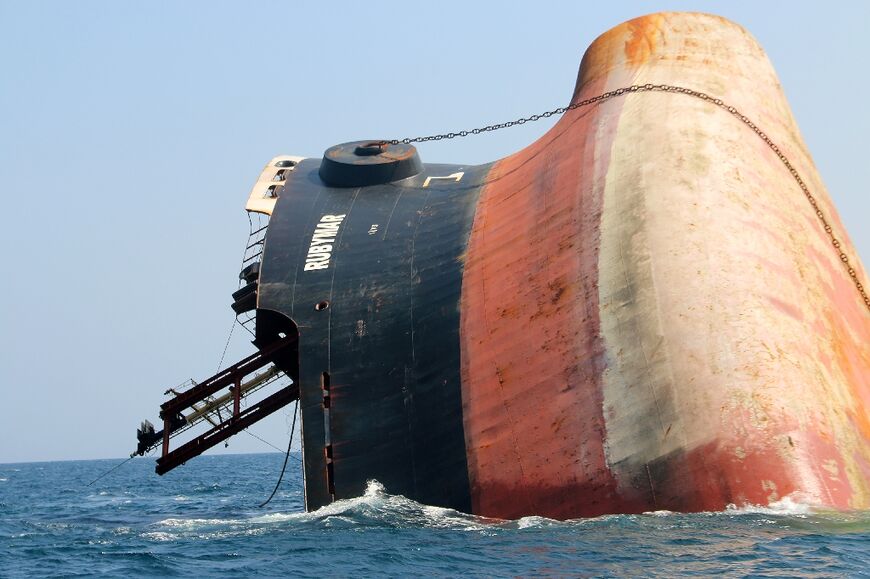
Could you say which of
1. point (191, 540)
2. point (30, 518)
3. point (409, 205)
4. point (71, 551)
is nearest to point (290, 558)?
point (191, 540)

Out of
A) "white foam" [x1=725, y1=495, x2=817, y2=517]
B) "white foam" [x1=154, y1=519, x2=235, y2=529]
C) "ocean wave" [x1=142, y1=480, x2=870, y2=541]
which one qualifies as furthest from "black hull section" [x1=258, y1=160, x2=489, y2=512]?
"white foam" [x1=725, y1=495, x2=817, y2=517]

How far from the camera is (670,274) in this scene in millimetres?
20000

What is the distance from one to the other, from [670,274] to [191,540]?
10.3 m

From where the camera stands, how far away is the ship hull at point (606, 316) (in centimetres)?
1848

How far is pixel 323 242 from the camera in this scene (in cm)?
2645

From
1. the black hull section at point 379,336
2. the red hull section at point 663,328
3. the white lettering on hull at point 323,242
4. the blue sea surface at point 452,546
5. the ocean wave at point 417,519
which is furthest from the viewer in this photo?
the white lettering on hull at point 323,242

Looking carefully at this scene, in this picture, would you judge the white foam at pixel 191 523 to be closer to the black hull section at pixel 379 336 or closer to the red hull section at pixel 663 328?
the black hull section at pixel 379 336

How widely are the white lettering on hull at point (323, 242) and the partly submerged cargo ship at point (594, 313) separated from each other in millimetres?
58

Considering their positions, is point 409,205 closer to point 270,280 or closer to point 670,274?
point 270,280

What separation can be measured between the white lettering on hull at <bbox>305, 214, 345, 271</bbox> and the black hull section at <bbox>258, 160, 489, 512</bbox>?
0.04 metres

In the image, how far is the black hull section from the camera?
22.0 metres

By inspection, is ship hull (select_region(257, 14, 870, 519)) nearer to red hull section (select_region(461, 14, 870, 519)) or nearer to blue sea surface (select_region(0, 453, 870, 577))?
→ red hull section (select_region(461, 14, 870, 519))

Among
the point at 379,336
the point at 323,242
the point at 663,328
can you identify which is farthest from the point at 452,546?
the point at 323,242

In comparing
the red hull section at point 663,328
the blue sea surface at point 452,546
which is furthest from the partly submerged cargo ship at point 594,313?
the blue sea surface at point 452,546
